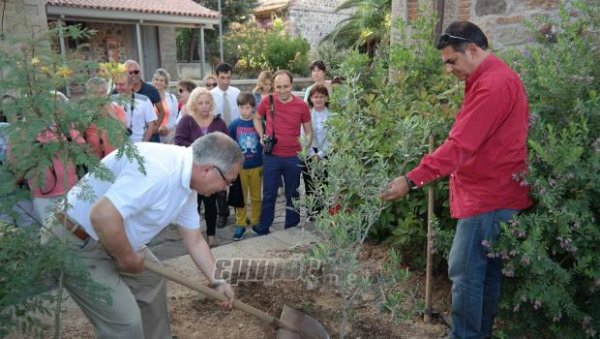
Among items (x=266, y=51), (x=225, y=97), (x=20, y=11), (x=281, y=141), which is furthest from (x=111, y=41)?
(x=281, y=141)

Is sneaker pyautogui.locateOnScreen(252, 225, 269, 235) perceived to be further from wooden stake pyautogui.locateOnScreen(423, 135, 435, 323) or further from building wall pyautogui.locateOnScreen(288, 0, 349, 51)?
building wall pyautogui.locateOnScreen(288, 0, 349, 51)

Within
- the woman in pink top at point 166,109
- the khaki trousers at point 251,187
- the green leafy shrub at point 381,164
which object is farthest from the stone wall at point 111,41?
the green leafy shrub at point 381,164

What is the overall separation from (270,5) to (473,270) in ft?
97.9

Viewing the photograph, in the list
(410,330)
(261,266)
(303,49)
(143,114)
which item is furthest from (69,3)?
(410,330)

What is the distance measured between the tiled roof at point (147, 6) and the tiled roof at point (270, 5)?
24.8 ft

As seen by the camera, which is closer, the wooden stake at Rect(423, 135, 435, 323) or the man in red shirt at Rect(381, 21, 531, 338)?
the man in red shirt at Rect(381, 21, 531, 338)

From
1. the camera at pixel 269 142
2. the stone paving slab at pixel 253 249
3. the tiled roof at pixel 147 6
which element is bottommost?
the stone paving slab at pixel 253 249

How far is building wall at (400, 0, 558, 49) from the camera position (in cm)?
471

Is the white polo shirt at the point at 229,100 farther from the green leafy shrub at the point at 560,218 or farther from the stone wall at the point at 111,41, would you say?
the stone wall at the point at 111,41

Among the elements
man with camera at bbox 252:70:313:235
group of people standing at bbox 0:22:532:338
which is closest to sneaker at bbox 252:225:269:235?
man with camera at bbox 252:70:313:235

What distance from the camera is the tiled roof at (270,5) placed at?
29.2m

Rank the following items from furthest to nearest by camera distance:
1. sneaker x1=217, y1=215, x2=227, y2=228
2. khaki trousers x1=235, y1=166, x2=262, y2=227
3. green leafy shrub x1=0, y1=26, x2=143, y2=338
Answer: sneaker x1=217, y1=215, x2=227, y2=228
khaki trousers x1=235, y1=166, x2=262, y2=227
green leafy shrub x1=0, y1=26, x2=143, y2=338

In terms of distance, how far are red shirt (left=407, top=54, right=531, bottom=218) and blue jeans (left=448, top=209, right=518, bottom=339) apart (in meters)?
0.07

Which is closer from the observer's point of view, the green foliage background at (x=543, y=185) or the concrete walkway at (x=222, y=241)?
the green foliage background at (x=543, y=185)
